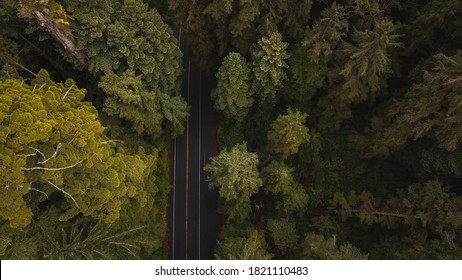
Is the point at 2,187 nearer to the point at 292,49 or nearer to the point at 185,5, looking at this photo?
the point at 185,5

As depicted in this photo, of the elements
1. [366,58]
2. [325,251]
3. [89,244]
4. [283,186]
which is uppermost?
[366,58]

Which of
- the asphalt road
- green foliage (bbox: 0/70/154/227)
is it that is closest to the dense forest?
green foliage (bbox: 0/70/154/227)

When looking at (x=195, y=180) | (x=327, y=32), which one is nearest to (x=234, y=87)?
(x=327, y=32)

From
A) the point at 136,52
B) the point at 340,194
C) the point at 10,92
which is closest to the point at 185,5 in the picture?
the point at 136,52

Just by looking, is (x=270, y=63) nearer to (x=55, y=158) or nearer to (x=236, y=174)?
(x=236, y=174)

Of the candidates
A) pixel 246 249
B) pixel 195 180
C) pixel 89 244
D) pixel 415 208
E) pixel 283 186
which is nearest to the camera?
pixel 89 244

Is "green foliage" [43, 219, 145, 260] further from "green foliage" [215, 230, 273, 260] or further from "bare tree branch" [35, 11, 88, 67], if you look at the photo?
"bare tree branch" [35, 11, 88, 67]
